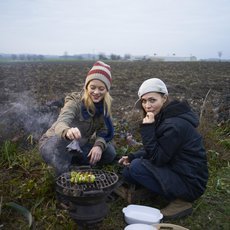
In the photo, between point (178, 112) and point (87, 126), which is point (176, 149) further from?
point (87, 126)

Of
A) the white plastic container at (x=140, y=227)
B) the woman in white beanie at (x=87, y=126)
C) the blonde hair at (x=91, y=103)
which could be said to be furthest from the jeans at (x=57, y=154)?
the white plastic container at (x=140, y=227)

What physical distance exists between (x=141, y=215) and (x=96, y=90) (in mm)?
1515

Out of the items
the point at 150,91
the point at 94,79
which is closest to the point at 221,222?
the point at 150,91

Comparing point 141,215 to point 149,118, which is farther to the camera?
point 149,118

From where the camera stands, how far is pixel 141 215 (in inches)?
132

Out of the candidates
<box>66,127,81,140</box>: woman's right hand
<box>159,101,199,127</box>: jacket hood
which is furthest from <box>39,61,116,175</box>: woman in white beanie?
<box>159,101,199,127</box>: jacket hood

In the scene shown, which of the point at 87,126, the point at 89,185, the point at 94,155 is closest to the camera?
the point at 89,185

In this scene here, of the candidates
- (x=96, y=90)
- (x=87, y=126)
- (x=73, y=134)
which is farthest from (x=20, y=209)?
(x=96, y=90)

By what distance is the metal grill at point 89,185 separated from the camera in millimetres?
2738

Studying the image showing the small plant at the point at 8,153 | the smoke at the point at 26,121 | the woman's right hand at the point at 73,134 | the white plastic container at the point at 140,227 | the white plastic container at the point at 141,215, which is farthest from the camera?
the smoke at the point at 26,121

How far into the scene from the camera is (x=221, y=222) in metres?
3.57

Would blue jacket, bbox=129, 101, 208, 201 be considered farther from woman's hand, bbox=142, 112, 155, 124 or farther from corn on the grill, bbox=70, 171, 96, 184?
corn on the grill, bbox=70, 171, 96, 184

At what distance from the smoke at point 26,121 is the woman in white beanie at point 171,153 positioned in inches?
92.4

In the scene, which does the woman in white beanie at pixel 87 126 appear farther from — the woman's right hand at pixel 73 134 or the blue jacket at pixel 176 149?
the blue jacket at pixel 176 149
